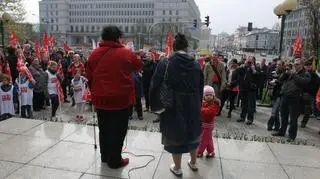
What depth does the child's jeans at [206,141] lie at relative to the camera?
523 centimetres

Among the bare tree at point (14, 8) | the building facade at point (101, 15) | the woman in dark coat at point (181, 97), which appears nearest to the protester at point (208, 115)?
the woman in dark coat at point (181, 97)

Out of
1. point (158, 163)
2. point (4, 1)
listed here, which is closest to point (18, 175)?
point (158, 163)

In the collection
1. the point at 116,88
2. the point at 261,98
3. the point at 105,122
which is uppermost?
the point at 116,88

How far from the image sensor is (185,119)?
166 inches

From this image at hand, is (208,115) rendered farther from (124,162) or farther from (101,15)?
(101,15)

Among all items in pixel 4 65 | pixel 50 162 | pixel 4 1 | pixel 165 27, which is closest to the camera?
pixel 50 162

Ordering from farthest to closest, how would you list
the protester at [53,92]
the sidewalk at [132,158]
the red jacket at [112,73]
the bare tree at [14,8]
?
the bare tree at [14,8] < the protester at [53,92] < the sidewalk at [132,158] < the red jacket at [112,73]

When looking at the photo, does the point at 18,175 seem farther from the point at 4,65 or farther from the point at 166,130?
the point at 4,65

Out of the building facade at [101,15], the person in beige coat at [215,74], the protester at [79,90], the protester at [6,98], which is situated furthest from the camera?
the building facade at [101,15]

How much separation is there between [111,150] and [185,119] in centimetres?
126

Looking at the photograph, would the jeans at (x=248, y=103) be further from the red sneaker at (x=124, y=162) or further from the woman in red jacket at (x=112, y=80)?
the woman in red jacket at (x=112, y=80)

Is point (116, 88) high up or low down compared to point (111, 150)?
Answer: up

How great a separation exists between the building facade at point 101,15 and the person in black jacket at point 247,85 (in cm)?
11249

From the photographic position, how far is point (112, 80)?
4.26 meters
